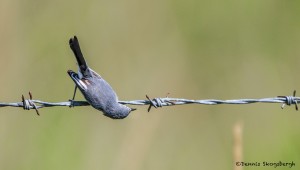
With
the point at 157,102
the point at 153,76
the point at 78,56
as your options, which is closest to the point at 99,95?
the point at 78,56

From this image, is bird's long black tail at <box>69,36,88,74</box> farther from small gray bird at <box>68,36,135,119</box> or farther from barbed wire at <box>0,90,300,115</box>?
barbed wire at <box>0,90,300,115</box>

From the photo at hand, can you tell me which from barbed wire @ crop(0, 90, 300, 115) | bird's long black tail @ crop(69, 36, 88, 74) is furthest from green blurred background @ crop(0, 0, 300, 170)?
bird's long black tail @ crop(69, 36, 88, 74)

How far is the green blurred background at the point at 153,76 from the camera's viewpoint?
645cm

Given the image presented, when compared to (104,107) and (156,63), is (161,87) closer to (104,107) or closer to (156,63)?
(156,63)

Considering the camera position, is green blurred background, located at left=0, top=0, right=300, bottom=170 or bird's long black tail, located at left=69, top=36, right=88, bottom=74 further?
green blurred background, located at left=0, top=0, right=300, bottom=170

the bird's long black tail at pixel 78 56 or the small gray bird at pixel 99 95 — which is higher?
the bird's long black tail at pixel 78 56

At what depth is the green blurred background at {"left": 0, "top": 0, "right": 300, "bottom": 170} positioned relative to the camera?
645cm

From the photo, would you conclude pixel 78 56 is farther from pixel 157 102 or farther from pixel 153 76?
pixel 153 76

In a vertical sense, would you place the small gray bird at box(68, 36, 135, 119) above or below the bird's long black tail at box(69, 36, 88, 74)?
below

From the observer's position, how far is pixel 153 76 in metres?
7.26

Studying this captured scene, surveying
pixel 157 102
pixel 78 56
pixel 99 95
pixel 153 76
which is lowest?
pixel 99 95

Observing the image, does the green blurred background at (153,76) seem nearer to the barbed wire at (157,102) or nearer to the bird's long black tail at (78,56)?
the barbed wire at (157,102)

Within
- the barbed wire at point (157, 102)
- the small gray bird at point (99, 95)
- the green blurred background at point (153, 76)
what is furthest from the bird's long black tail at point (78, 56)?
the green blurred background at point (153, 76)

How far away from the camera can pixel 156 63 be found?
7430 mm
